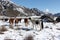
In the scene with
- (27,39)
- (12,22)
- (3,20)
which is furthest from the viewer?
(3,20)

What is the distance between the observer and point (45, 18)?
3828 cm

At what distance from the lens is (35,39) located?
13.5m

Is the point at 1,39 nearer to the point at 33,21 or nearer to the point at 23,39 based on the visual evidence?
the point at 23,39

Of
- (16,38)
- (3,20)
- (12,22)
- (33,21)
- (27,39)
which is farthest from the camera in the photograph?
(3,20)

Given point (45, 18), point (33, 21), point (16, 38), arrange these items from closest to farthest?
point (16, 38), point (33, 21), point (45, 18)

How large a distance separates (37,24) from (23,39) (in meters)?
7.34

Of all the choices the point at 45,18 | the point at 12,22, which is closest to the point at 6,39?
the point at 12,22

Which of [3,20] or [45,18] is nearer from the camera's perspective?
[3,20]

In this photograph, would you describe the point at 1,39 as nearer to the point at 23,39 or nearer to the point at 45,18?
the point at 23,39

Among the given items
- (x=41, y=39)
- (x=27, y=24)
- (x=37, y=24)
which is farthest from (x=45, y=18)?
(x=41, y=39)

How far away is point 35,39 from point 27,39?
82 cm

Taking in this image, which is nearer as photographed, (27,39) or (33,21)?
(27,39)

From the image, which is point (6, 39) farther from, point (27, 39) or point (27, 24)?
point (27, 24)

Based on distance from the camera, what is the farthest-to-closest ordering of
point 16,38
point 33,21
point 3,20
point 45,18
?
point 45,18 < point 3,20 < point 33,21 < point 16,38
